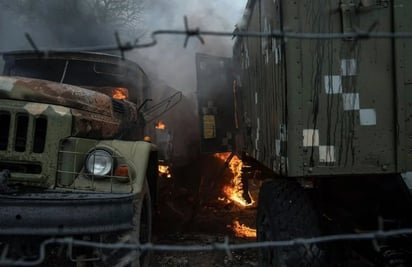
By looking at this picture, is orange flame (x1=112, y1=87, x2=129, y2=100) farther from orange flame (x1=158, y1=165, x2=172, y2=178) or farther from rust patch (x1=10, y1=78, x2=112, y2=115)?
orange flame (x1=158, y1=165, x2=172, y2=178)

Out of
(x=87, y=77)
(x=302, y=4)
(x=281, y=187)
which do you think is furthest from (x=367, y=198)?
(x=87, y=77)

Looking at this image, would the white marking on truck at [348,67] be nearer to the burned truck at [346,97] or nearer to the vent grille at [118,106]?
the burned truck at [346,97]

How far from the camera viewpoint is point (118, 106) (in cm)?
505

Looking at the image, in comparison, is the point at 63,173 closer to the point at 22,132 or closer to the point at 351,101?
the point at 22,132

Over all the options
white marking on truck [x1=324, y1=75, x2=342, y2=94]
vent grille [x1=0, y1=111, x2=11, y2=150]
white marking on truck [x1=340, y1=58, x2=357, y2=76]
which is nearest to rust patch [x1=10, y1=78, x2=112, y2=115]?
vent grille [x1=0, y1=111, x2=11, y2=150]

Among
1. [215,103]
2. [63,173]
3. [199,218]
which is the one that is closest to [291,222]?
[63,173]

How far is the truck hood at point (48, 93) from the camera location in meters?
3.78

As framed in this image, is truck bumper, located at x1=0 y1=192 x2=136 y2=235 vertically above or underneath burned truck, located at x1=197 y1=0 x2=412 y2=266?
underneath

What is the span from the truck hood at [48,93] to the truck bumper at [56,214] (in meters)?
0.97

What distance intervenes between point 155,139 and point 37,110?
125 inches

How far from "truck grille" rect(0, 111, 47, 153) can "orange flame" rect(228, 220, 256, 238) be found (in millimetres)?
3561

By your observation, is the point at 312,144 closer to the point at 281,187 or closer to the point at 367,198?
the point at 281,187

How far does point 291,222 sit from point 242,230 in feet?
10.4

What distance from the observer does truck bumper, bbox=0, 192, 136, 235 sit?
3.11m
